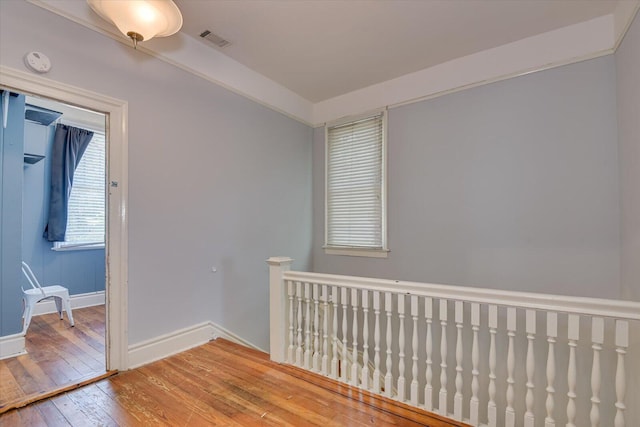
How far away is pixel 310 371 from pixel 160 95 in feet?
8.19

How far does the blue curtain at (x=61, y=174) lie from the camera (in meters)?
4.04

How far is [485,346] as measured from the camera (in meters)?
2.73

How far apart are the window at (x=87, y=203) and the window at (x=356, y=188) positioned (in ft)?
11.6

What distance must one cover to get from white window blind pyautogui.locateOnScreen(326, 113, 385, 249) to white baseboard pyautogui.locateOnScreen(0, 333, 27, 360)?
3176 millimetres

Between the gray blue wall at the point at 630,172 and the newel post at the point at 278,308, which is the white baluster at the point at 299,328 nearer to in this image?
the newel post at the point at 278,308

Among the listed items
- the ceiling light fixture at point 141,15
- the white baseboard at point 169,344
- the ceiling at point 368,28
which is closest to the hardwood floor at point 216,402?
the white baseboard at point 169,344

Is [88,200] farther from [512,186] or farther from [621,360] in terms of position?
[621,360]

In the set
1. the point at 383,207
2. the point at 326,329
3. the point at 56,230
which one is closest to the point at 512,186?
the point at 383,207

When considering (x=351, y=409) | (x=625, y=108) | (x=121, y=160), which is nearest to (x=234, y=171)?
(x=121, y=160)

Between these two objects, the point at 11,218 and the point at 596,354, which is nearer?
the point at 596,354

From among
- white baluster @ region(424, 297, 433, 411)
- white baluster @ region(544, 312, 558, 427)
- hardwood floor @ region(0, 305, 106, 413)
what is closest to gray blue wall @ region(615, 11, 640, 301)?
white baluster @ region(544, 312, 558, 427)

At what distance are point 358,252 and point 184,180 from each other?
6.93 feet

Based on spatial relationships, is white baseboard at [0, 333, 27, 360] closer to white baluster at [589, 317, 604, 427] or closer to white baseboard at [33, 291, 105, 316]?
white baseboard at [33, 291, 105, 316]

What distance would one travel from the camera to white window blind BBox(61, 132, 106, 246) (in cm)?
434
